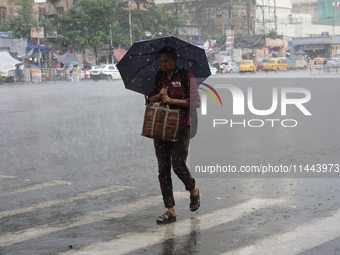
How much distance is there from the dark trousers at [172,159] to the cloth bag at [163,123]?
0.55 ft

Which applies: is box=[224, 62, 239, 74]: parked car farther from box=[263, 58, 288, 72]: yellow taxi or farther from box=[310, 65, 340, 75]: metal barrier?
box=[310, 65, 340, 75]: metal barrier

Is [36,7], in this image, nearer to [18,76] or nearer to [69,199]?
[18,76]

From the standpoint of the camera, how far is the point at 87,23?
5272 cm

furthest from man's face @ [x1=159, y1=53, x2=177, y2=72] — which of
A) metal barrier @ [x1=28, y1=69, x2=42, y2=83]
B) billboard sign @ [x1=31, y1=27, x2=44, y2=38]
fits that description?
billboard sign @ [x1=31, y1=27, x2=44, y2=38]

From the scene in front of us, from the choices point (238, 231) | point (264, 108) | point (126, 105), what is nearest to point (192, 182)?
point (238, 231)

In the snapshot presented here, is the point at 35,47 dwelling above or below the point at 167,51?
above

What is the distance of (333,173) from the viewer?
666 centimetres

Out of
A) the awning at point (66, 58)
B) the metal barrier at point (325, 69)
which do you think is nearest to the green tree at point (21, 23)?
the awning at point (66, 58)

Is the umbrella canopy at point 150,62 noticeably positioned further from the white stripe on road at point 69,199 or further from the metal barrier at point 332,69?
the metal barrier at point 332,69

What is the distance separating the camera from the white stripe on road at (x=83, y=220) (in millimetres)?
4281

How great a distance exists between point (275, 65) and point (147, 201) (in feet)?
178

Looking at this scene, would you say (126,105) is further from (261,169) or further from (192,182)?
(192,182)

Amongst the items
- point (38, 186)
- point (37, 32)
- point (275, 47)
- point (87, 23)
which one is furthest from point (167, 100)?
point (275, 47)

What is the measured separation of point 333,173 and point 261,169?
0.98 m
